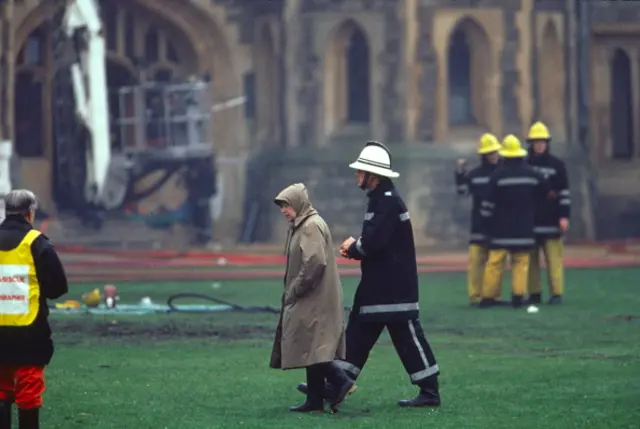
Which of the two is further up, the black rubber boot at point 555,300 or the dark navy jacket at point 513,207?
the dark navy jacket at point 513,207

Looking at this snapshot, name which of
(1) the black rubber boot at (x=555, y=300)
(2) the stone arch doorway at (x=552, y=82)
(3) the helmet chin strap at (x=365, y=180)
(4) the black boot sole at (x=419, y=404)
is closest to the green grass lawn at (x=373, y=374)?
(4) the black boot sole at (x=419, y=404)

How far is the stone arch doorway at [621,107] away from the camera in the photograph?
1465 inches

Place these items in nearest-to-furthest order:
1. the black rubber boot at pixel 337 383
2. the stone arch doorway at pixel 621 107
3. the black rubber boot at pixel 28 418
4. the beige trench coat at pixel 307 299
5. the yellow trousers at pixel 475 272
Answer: the black rubber boot at pixel 28 418
the beige trench coat at pixel 307 299
the black rubber boot at pixel 337 383
the yellow trousers at pixel 475 272
the stone arch doorway at pixel 621 107

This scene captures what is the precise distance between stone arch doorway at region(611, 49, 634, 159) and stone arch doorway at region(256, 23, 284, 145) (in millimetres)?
7729

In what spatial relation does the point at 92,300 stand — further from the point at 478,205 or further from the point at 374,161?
the point at 374,161

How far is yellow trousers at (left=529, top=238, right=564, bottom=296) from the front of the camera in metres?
18.7

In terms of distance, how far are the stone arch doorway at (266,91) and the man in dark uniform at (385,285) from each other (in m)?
24.5

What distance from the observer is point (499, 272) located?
1839 cm

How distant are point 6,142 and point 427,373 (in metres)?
22.3

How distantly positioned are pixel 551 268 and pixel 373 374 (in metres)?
Answer: 6.53

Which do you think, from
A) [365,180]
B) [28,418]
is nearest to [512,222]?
[365,180]

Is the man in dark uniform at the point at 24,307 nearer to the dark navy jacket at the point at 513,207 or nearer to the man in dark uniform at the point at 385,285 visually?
the man in dark uniform at the point at 385,285

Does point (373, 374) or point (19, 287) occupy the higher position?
point (19, 287)

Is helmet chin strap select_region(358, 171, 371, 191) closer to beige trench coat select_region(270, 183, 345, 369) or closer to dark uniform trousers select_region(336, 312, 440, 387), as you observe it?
beige trench coat select_region(270, 183, 345, 369)
